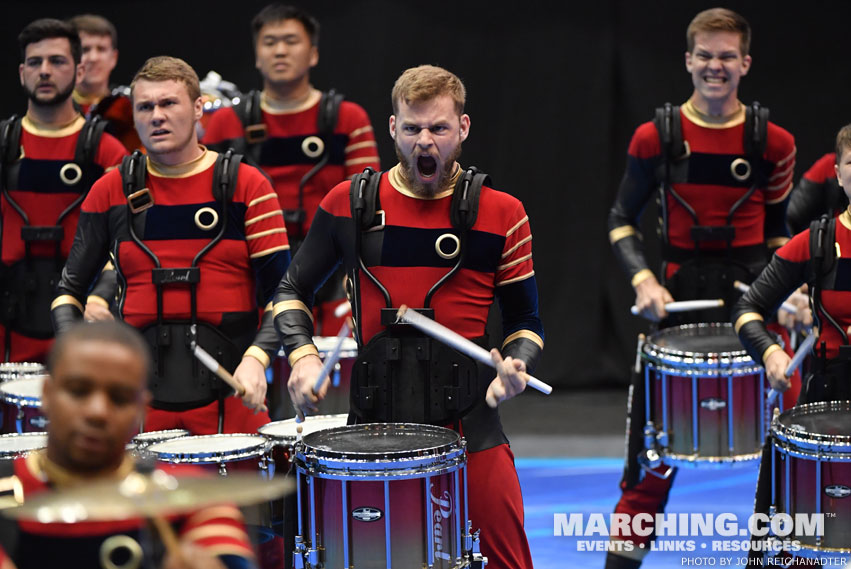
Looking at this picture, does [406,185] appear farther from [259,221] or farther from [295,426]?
[295,426]

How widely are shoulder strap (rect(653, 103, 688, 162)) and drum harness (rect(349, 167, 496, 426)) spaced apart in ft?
6.17

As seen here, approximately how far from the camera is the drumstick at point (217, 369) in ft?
13.1

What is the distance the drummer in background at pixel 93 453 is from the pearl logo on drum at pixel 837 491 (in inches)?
81.7

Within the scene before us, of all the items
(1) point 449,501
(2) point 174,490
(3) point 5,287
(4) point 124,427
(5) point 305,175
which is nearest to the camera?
(2) point 174,490

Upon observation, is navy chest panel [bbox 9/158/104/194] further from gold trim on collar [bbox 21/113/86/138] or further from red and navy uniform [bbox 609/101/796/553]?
red and navy uniform [bbox 609/101/796/553]

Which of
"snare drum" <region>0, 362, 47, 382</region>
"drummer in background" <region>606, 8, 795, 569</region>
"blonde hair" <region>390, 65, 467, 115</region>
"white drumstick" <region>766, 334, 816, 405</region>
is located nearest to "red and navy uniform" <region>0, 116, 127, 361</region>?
"snare drum" <region>0, 362, 47, 382</region>

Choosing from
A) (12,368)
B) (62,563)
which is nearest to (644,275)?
(12,368)

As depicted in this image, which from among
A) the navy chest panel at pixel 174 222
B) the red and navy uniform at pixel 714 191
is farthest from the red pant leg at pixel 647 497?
the navy chest panel at pixel 174 222

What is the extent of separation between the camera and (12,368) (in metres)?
5.07

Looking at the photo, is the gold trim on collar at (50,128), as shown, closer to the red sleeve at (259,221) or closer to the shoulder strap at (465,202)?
the red sleeve at (259,221)

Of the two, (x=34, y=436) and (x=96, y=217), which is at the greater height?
(x=96, y=217)

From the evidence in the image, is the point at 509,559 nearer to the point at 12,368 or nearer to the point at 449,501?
the point at 449,501

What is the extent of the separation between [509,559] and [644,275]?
2.07m

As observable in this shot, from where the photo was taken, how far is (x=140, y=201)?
14.0 feet
